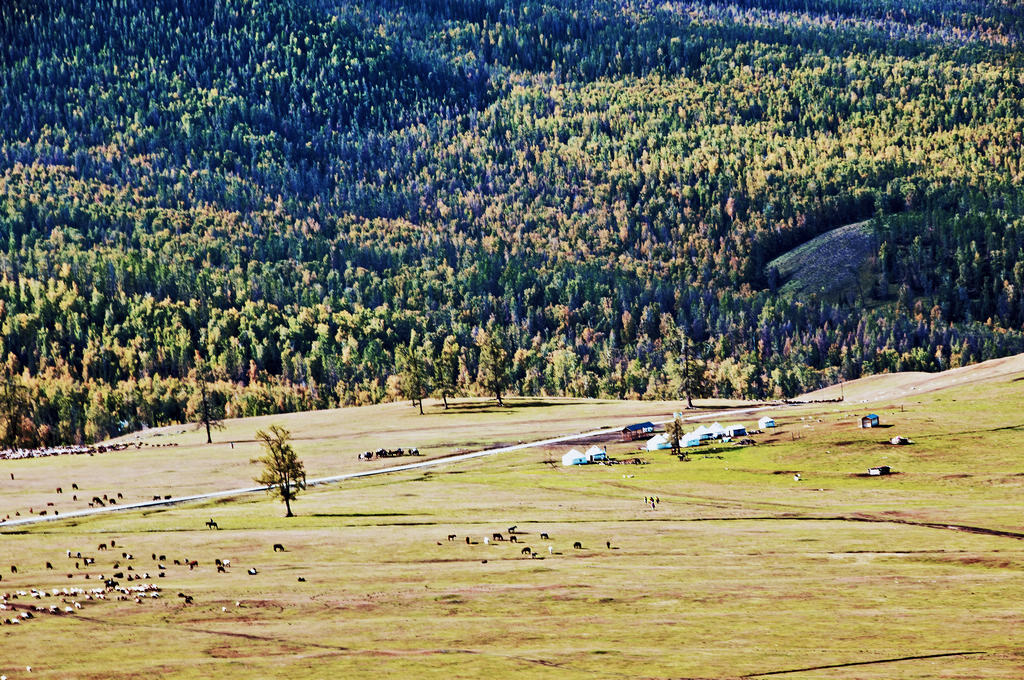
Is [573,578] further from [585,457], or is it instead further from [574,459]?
[585,457]

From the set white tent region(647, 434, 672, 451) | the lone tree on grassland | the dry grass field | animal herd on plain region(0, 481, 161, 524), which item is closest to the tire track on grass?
the dry grass field

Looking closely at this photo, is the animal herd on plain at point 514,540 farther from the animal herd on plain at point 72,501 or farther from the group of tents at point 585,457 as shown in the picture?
the group of tents at point 585,457

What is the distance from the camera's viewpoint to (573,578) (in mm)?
97125

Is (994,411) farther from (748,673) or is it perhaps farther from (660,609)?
(748,673)

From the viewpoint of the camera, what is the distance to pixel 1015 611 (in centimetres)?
8206

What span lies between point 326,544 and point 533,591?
30461mm

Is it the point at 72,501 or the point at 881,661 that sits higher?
the point at 881,661

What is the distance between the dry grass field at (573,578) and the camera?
75125 millimetres

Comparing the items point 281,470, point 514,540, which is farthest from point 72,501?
point 514,540

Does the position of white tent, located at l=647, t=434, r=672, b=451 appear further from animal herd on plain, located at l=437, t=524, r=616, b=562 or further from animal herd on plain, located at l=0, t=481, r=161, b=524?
animal herd on plain, located at l=0, t=481, r=161, b=524

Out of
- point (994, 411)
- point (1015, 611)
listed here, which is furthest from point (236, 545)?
point (994, 411)

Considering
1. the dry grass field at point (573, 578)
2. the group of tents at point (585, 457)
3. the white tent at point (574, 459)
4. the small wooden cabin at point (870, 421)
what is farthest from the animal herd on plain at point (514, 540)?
the small wooden cabin at point (870, 421)

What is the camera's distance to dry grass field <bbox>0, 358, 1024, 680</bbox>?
75.1 meters

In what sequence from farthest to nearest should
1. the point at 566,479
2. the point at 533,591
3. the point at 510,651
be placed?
the point at 566,479 → the point at 533,591 → the point at 510,651
